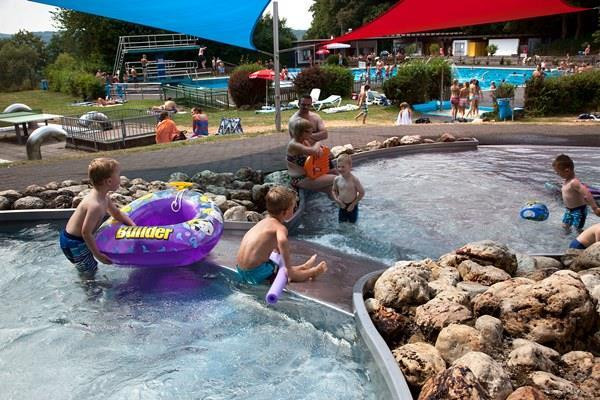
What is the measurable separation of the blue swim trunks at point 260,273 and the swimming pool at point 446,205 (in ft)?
4.64

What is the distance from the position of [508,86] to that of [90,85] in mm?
25280

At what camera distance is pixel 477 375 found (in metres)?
3.16

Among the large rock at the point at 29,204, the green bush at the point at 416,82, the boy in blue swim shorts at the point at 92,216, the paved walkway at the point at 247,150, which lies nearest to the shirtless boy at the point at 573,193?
the paved walkway at the point at 247,150

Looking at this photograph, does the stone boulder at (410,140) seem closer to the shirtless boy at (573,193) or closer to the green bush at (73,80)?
the shirtless boy at (573,193)

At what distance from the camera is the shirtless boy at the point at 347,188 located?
6654 millimetres

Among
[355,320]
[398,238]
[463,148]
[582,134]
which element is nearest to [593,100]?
[582,134]

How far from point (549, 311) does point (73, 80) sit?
1410 inches

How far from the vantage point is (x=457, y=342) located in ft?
11.9

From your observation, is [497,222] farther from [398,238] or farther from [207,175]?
[207,175]

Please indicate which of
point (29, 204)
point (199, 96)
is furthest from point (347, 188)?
point (199, 96)

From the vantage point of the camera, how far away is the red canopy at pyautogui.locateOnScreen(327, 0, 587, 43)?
10562 mm

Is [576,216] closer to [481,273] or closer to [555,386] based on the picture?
[481,273]

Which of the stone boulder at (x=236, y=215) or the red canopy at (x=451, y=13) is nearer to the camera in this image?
the stone boulder at (x=236, y=215)

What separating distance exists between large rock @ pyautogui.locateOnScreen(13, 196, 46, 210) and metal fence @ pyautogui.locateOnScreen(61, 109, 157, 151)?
8.58 m
